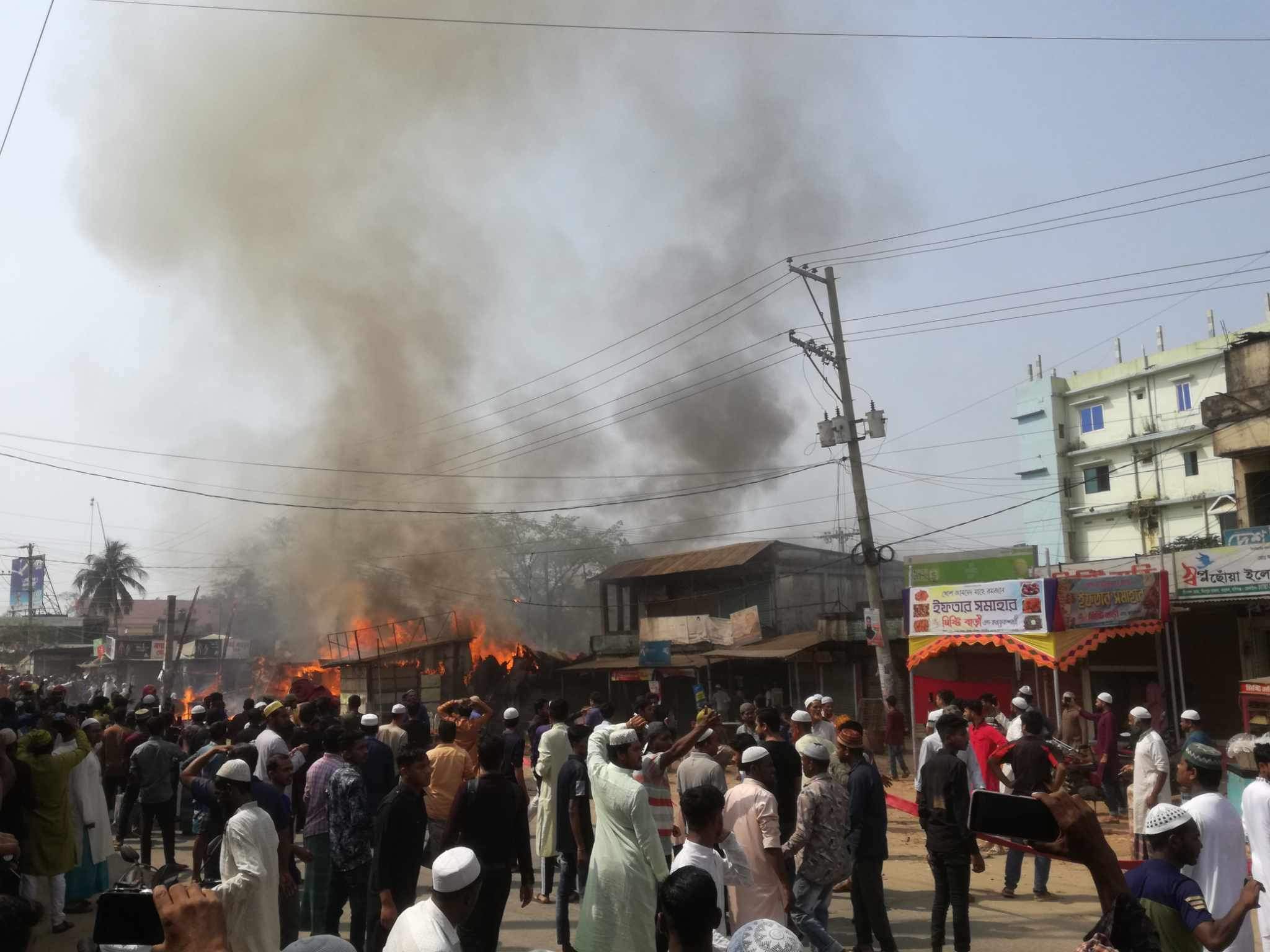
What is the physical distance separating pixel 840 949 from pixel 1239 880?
88.0 inches

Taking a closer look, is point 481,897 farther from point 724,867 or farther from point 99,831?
point 99,831

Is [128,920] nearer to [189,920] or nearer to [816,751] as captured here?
[189,920]

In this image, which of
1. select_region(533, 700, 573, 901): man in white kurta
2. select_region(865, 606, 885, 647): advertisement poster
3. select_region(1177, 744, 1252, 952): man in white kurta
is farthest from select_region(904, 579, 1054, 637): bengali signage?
select_region(1177, 744, 1252, 952): man in white kurta

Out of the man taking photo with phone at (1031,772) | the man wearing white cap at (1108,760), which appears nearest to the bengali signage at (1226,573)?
the man wearing white cap at (1108,760)

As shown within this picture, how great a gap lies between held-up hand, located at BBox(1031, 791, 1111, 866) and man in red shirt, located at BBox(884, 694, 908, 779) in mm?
13861

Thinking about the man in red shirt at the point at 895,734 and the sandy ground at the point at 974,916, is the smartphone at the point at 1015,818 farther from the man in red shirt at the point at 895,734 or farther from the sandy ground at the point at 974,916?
the man in red shirt at the point at 895,734

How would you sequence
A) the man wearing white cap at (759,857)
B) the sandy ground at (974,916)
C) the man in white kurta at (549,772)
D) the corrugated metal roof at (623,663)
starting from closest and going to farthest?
the man wearing white cap at (759,857)
the sandy ground at (974,916)
the man in white kurta at (549,772)
the corrugated metal roof at (623,663)

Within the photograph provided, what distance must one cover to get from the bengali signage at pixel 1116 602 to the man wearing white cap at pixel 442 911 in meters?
13.8

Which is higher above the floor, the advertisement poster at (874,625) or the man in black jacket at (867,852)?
the advertisement poster at (874,625)

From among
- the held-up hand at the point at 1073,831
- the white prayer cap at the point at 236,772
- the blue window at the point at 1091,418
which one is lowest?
the white prayer cap at the point at 236,772

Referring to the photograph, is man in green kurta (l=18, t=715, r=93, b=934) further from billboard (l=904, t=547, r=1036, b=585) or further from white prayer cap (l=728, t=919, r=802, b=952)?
billboard (l=904, t=547, r=1036, b=585)

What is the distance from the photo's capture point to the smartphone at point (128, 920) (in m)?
2.48

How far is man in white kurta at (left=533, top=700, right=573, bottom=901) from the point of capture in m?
7.46

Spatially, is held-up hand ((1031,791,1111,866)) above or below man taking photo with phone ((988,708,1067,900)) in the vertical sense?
above
